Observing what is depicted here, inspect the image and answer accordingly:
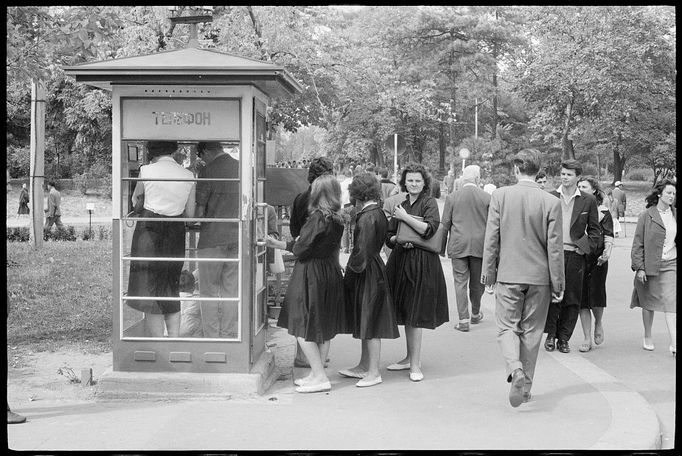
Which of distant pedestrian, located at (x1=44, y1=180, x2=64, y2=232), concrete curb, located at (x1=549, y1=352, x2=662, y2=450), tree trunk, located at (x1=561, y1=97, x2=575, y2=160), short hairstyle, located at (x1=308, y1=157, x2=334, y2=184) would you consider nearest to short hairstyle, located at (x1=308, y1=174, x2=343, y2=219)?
short hairstyle, located at (x1=308, y1=157, x2=334, y2=184)

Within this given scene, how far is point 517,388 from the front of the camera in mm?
5770

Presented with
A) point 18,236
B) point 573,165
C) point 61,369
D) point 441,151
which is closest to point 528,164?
point 573,165

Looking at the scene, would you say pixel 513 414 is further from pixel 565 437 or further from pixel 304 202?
pixel 304 202

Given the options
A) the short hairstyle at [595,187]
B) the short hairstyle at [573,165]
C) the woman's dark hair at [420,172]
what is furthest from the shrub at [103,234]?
the short hairstyle at [573,165]

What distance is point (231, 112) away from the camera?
250 inches

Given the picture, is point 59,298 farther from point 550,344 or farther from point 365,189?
point 550,344

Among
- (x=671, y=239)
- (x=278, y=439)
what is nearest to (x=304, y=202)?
(x=278, y=439)

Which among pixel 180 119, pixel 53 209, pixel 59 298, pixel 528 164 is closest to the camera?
pixel 528 164

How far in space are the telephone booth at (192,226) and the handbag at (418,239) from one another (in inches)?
53.8

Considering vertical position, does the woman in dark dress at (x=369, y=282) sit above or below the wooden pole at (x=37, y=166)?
below

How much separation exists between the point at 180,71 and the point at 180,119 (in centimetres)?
48

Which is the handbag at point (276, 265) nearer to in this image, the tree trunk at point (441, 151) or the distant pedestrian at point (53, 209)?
the distant pedestrian at point (53, 209)

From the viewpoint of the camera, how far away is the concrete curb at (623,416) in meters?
5.22

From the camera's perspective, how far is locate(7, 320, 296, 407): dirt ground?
6420 mm
